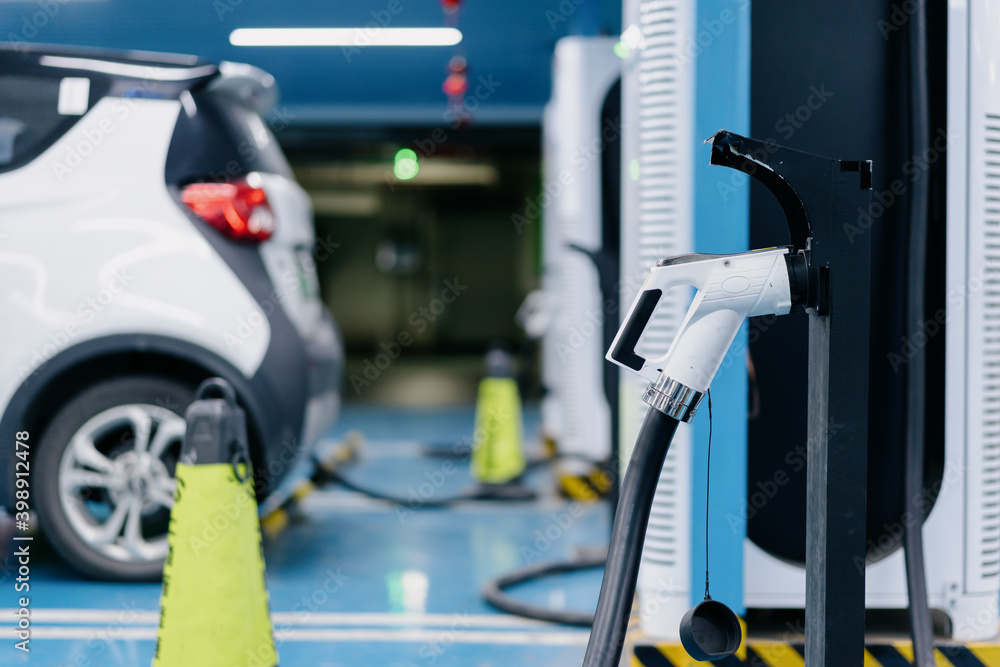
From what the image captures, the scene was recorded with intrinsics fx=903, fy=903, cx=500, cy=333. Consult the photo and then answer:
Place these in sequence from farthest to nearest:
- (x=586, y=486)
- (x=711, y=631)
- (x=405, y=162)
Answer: (x=405, y=162), (x=586, y=486), (x=711, y=631)

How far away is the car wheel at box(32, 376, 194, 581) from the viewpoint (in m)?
3.19

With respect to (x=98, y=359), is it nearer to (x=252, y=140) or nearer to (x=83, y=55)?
(x=252, y=140)


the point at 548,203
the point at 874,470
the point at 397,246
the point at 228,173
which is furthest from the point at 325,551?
the point at 397,246

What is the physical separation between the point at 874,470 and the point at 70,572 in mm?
2882

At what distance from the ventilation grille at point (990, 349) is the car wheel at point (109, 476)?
2518 millimetres

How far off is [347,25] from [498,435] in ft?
13.0

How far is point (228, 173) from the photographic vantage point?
3.40m

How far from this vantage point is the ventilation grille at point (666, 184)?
81.7 inches

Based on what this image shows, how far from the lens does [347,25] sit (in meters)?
7.29


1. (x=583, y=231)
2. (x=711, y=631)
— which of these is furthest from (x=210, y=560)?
(x=583, y=231)

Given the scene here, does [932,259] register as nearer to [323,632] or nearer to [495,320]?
[323,632]

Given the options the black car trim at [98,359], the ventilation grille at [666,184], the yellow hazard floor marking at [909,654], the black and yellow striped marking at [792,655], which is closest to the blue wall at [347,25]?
the black car trim at [98,359]

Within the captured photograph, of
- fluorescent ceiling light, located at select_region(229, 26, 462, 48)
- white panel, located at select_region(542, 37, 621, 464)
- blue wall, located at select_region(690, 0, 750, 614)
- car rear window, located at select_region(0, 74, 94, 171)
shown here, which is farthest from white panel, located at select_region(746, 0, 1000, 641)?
fluorescent ceiling light, located at select_region(229, 26, 462, 48)

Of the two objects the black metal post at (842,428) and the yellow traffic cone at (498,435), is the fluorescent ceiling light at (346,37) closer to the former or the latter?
the yellow traffic cone at (498,435)
